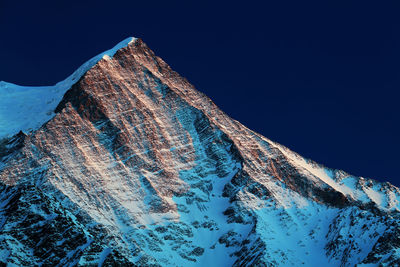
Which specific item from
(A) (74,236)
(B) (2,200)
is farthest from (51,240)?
(B) (2,200)

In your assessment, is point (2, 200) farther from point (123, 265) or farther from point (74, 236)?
point (123, 265)

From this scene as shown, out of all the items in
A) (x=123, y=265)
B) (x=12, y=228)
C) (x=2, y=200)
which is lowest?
→ (x=123, y=265)

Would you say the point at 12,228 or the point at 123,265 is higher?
the point at 12,228

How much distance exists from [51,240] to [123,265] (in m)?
11.4

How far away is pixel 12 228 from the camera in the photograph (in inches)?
5600

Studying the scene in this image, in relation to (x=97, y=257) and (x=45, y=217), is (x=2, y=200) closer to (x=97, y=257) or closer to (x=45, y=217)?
(x=45, y=217)

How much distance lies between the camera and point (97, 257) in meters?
139

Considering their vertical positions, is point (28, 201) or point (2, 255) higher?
point (28, 201)

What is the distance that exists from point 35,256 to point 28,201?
11920 mm

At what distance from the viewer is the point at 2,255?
135250 mm

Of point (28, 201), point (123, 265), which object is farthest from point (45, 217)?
point (123, 265)

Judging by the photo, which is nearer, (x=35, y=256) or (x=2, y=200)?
(x=35, y=256)

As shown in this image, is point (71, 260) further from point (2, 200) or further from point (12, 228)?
point (2, 200)

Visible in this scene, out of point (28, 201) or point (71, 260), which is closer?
point (71, 260)
